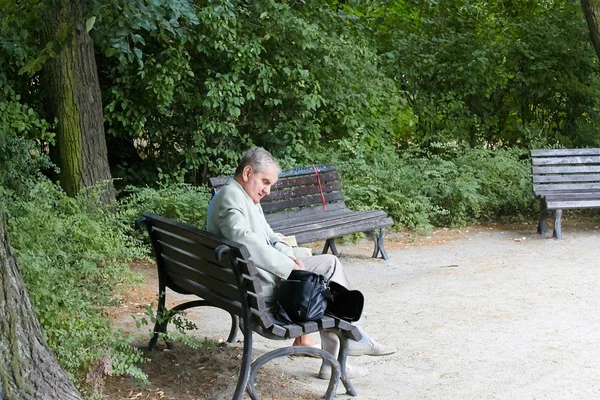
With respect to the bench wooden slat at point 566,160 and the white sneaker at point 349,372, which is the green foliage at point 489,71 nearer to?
the bench wooden slat at point 566,160

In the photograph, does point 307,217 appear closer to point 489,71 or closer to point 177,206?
point 177,206

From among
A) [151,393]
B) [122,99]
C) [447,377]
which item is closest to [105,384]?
[151,393]

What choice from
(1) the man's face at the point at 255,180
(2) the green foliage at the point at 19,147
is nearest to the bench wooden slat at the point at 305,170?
(2) the green foliage at the point at 19,147

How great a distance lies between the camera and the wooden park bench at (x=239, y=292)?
15.6 feet

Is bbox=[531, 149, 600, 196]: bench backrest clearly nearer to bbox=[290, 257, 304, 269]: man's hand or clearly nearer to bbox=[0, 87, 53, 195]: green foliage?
bbox=[0, 87, 53, 195]: green foliage

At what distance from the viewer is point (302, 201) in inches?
352

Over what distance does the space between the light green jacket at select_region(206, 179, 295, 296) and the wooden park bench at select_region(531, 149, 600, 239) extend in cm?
596

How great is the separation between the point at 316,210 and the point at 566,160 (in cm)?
375

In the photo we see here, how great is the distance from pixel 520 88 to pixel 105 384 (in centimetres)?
1033

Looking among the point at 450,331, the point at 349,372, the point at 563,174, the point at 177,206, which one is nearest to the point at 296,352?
the point at 349,372

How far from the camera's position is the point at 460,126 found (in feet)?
45.2

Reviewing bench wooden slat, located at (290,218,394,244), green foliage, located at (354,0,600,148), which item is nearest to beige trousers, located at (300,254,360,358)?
bench wooden slat, located at (290,218,394,244)

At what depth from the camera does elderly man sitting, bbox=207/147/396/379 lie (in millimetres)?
5141

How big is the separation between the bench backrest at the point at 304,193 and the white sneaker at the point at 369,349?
2.95m
